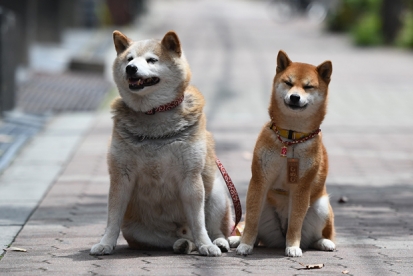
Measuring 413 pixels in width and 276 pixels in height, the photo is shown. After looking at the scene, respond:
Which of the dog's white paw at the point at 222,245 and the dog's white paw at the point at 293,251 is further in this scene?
the dog's white paw at the point at 222,245

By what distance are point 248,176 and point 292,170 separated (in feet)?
10.6

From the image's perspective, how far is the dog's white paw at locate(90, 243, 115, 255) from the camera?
17.9 ft

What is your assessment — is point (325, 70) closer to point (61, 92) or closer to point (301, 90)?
point (301, 90)

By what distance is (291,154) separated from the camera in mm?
5414

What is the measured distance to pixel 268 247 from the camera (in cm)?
585

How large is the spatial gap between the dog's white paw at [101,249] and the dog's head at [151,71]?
93 cm

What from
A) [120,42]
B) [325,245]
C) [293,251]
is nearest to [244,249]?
[293,251]

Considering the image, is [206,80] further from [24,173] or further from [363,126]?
[24,173]

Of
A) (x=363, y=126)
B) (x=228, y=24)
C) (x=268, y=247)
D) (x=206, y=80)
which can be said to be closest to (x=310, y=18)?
(x=228, y=24)

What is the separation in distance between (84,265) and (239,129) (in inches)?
255

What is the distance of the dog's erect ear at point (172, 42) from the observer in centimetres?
541

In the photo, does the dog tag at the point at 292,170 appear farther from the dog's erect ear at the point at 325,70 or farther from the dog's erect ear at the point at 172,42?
the dog's erect ear at the point at 172,42

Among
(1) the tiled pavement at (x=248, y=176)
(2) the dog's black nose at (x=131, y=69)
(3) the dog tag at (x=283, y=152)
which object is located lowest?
(1) the tiled pavement at (x=248, y=176)

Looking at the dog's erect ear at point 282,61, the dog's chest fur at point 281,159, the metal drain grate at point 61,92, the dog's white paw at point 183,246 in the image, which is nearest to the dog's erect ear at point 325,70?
the dog's erect ear at point 282,61
